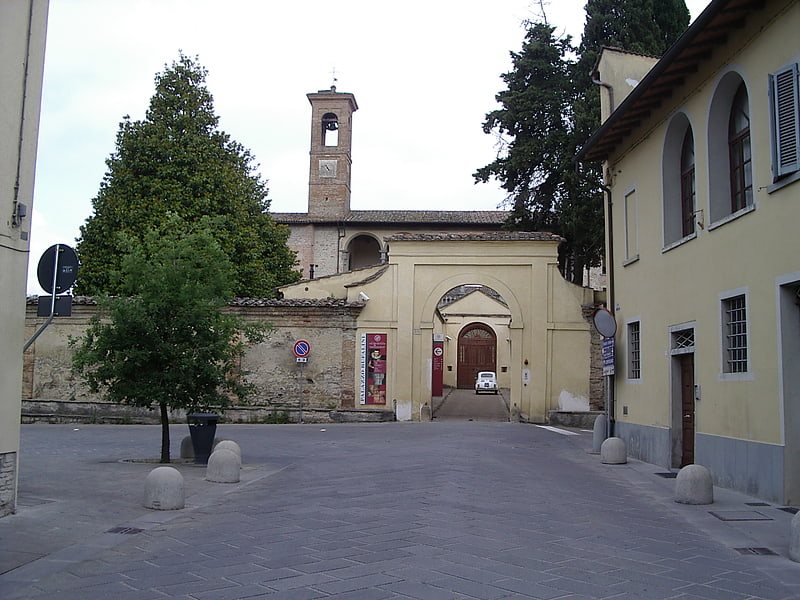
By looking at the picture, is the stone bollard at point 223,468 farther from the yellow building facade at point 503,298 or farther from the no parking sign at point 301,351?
the yellow building facade at point 503,298

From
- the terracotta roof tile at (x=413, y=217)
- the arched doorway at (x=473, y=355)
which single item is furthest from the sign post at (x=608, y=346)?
the arched doorway at (x=473, y=355)

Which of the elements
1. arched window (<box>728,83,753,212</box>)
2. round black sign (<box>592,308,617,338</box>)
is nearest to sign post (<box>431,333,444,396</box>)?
round black sign (<box>592,308,617,338</box>)

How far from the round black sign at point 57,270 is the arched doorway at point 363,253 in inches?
1805

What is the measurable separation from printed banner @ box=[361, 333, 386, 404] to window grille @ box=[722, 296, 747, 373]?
50.0ft

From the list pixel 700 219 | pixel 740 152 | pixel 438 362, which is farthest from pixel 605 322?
pixel 438 362

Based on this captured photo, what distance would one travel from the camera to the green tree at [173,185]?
30359mm

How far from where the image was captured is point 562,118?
30859 mm

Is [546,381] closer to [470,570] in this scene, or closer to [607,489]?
[607,489]

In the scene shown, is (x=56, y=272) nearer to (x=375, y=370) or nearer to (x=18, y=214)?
(x=18, y=214)

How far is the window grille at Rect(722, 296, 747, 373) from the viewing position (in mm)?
11219

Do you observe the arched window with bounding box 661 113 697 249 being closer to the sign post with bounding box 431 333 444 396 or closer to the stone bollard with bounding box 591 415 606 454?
the stone bollard with bounding box 591 415 606 454

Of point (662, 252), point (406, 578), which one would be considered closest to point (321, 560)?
point (406, 578)

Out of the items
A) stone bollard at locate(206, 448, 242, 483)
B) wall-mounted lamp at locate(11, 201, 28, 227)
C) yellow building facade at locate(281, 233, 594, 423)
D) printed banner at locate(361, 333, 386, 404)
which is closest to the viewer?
wall-mounted lamp at locate(11, 201, 28, 227)

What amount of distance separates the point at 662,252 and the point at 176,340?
879 centimetres
